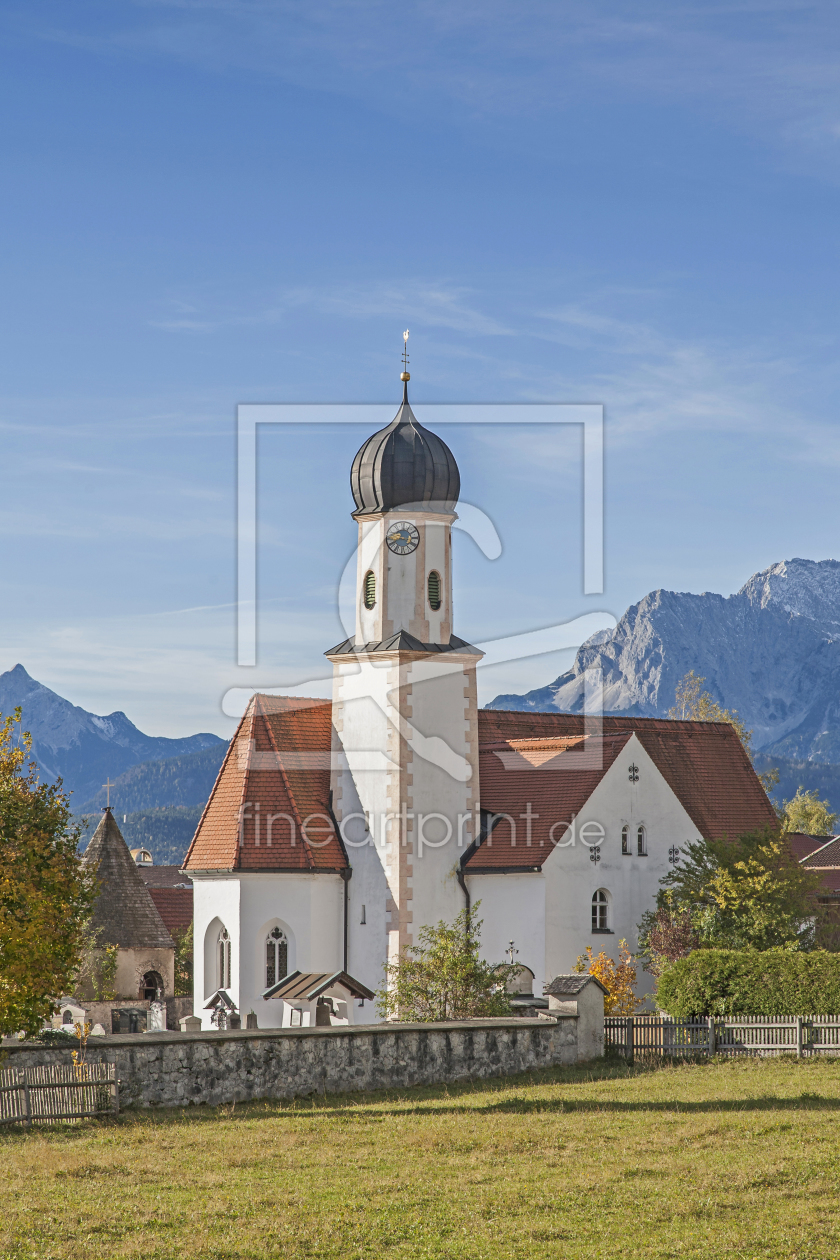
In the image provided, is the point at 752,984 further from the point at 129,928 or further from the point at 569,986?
the point at 129,928

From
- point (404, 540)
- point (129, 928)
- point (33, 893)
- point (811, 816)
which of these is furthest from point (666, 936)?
point (811, 816)

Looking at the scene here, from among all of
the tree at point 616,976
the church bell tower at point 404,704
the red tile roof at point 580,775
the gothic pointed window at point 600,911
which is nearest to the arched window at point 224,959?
the church bell tower at point 404,704

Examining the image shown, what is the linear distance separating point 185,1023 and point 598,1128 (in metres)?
20.6

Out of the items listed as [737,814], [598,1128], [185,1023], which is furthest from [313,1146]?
[737,814]

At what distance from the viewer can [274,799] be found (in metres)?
47.0

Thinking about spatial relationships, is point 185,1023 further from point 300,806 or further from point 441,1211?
point 441,1211

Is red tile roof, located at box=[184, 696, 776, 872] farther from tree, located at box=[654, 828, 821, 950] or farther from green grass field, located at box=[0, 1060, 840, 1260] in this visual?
green grass field, located at box=[0, 1060, 840, 1260]

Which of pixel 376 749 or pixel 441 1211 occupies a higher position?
pixel 376 749

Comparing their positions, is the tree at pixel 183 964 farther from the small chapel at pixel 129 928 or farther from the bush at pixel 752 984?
the bush at pixel 752 984

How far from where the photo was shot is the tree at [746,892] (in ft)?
Answer: 147

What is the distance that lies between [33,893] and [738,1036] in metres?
16.6

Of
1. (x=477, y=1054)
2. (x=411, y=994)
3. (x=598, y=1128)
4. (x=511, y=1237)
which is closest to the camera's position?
(x=511, y=1237)

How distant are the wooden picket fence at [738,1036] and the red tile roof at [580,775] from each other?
37.1 ft

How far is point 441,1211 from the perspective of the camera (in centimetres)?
1788
